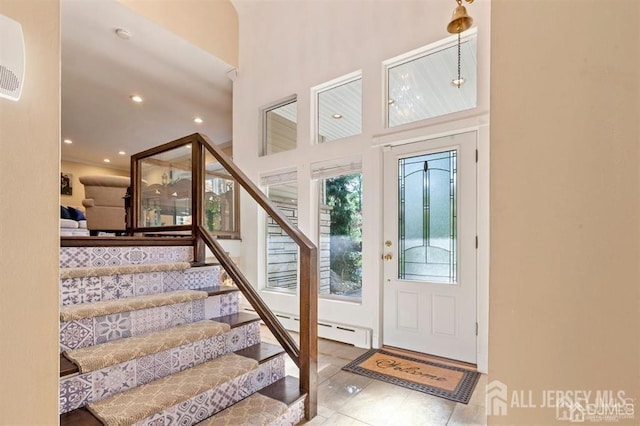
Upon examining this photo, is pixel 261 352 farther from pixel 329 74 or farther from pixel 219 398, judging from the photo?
pixel 329 74

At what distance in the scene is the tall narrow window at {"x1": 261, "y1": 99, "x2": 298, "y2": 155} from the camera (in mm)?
4429

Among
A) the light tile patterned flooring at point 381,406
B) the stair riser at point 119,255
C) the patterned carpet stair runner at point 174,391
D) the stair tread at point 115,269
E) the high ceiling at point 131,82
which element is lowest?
the light tile patterned flooring at point 381,406

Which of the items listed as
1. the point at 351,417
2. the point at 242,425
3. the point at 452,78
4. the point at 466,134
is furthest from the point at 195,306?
the point at 452,78

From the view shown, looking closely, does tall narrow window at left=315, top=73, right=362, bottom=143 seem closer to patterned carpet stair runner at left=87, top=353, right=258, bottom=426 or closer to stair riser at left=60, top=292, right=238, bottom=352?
stair riser at left=60, top=292, right=238, bottom=352

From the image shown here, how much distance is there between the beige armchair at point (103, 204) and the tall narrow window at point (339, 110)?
2963 mm

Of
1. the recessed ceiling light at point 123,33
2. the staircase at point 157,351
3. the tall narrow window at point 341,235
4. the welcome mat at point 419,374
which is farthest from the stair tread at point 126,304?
the recessed ceiling light at point 123,33

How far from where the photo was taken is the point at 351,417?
6.83 ft

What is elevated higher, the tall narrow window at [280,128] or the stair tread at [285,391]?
the tall narrow window at [280,128]

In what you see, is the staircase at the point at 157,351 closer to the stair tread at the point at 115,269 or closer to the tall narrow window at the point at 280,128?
the stair tread at the point at 115,269

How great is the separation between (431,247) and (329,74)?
235 cm

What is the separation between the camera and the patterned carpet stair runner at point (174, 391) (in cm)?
146

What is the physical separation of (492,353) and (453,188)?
272cm

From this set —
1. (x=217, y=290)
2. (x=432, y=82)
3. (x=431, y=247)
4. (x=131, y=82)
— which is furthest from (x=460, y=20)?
(x=131, y=82)

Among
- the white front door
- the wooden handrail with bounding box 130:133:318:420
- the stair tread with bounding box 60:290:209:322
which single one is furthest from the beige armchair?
the white front door
